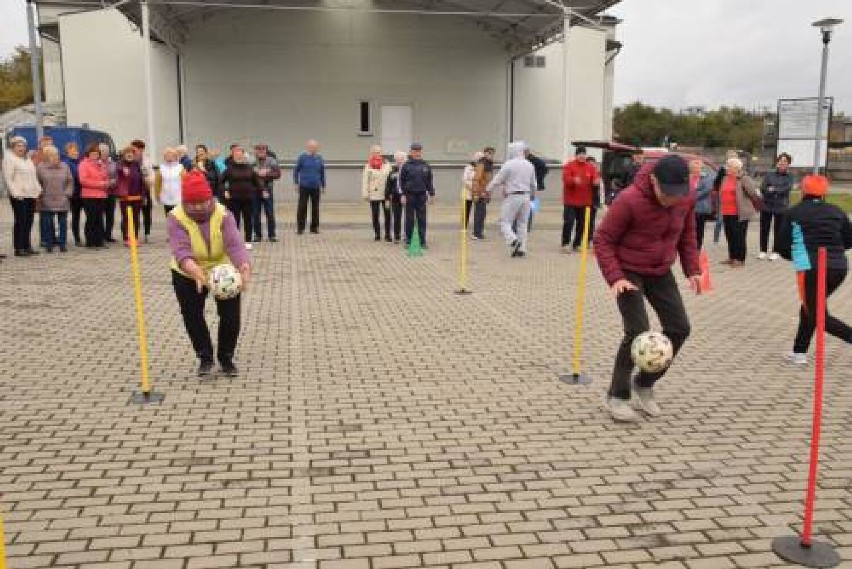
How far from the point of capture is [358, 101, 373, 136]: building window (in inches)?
1169

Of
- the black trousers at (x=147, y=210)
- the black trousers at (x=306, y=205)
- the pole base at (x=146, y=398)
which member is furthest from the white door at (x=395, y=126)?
the pole base at (x=146, y=398)

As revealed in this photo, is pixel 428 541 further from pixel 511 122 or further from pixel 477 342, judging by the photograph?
pixel 511 122

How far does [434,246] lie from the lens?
16.0m

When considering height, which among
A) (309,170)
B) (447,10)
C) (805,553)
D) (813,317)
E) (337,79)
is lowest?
(805,553)

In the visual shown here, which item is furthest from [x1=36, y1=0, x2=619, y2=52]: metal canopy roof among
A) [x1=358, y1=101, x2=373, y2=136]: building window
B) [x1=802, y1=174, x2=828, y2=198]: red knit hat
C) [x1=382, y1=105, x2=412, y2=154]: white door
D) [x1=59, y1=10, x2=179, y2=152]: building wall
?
[x1=802, y1=174, x2=828, y2=198]: red knit hat

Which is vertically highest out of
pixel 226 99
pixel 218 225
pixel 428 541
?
pixel 226 99

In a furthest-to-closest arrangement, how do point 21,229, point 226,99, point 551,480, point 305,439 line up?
point 226,99
point 21,229
point 305,439
point 551,480

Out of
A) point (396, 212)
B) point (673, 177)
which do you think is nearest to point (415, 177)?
point (396, 212)

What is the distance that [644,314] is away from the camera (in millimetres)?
5559

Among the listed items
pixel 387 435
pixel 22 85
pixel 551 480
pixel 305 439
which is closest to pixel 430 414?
pixel 387 435

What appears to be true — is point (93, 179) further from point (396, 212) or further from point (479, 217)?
point (479, 217)

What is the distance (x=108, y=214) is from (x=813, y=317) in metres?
12.0

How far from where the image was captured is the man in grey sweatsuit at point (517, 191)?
14.4 m

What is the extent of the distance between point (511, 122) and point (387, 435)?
26376 millimetres
